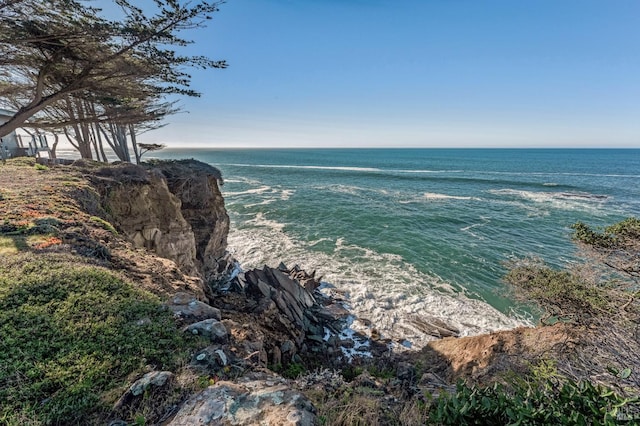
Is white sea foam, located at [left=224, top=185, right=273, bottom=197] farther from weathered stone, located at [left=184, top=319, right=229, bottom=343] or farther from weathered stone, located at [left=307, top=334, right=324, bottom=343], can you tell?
weathered stone, located at [left=184, top=319, right=229, bottom=343]

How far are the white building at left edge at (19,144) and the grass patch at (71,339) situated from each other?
2225 cm

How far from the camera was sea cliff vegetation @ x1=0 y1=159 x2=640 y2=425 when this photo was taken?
271 cm

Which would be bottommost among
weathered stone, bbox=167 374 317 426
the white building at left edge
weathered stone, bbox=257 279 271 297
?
weathered stone, bbox=257 279 271 297

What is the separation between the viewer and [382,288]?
1476cm

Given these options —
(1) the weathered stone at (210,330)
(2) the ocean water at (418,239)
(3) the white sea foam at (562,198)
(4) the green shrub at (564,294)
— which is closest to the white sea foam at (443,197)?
(2) the ocean water at (418,239)

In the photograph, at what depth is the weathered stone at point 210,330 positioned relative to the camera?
14.2ft

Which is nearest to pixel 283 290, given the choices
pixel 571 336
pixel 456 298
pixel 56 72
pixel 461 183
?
pixel 456 298

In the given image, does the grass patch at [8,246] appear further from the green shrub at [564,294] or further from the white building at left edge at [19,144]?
the white building at left edge at [19,144]

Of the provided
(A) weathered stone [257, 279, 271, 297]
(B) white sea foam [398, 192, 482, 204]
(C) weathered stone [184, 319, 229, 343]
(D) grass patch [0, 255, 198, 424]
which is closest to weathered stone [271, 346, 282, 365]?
(C) weathered stone [184, 319, 229, 343]

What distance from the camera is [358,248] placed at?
1966 cm

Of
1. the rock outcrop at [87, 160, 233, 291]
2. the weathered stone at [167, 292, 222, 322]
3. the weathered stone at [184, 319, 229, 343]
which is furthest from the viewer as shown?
the rock outcrop at [87, 160, 233, 291]

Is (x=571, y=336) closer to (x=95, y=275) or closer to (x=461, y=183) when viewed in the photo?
(x=95, y=275)

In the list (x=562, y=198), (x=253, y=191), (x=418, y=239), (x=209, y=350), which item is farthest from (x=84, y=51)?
(x=562, y=198)

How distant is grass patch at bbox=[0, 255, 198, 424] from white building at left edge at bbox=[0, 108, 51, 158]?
22251 mm
